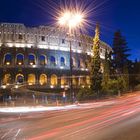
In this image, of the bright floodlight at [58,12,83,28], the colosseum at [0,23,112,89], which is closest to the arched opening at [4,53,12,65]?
the colosseum at [0,23,112,89]

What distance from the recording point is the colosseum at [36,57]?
67750 mm

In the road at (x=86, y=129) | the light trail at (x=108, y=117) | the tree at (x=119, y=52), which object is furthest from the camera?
the tree at (x=119, y=52)

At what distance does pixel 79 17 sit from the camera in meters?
26.0

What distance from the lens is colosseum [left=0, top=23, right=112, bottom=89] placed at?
6775cm

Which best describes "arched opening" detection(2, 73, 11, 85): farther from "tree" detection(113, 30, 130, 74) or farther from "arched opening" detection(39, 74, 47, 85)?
"tree" detection(113, 30, 130, 74)

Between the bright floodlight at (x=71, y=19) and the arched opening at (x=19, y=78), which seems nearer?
the bright floodlight at (x=71, y=19)

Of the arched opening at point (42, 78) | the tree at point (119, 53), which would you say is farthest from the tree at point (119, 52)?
the arched opening at point (42, 78)

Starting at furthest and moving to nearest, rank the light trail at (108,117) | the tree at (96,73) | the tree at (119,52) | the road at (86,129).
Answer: the tree at (119,52), the tree at (96,73), the light trail at (108,117), the road at (86,129)

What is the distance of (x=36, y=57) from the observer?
234ft

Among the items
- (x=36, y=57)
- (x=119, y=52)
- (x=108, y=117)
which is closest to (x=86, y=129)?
(x=108, y=117)

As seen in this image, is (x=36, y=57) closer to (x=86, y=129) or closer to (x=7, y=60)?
(x=7, y=60)

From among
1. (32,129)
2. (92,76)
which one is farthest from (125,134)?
(92,76)

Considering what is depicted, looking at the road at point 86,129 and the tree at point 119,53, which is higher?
the tree at point 119,53

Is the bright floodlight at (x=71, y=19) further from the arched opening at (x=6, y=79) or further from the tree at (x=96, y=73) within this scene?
the arched opening at (x=6, y=79)
